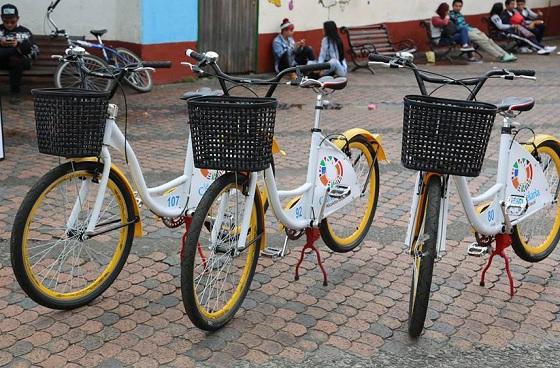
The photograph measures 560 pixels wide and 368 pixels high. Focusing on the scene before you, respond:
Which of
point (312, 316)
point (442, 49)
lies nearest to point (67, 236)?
point (312, 316)

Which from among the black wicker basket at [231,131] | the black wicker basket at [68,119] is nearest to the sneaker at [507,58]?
the black wicker basket at [231,131]

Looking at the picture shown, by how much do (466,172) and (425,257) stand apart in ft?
1.51

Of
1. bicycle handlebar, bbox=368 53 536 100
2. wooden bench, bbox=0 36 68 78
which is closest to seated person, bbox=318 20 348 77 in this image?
wooden bench, bbox=0 36 68 78

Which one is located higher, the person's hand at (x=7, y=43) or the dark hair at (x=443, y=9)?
the dark hair at (x=443, y=9)

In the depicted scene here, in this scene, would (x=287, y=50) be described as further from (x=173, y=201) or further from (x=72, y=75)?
(x=173, y=201)

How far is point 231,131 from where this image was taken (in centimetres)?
383

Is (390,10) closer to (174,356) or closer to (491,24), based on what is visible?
(491,24)

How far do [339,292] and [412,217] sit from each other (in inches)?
30.6

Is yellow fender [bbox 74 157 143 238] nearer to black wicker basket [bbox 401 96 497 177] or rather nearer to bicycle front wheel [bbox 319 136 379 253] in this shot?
bicycle front wheel [bbox 319 136 379 253]

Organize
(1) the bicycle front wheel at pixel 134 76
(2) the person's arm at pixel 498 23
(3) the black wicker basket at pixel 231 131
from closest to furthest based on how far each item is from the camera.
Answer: (3) the black wicker basket at pixel 231 131 < (1) the bicycle front wheel at pixel 134 76 < (2) the person's arm at pixel 498 23

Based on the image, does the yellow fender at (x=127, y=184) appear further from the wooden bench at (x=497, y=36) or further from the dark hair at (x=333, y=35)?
the wooden bench at (x=497, y=36)

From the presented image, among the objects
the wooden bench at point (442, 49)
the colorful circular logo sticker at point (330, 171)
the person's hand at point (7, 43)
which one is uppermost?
the person's hand at point (7, 43)

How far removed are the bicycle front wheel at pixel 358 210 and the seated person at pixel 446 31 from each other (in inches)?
459

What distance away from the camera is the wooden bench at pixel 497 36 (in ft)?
61.5
